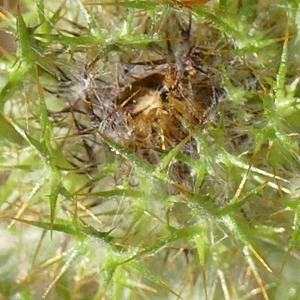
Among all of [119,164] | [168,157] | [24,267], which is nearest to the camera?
[168,157]

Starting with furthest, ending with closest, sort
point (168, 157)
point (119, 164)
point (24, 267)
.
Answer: point (24, 267)
point (119, 164)
point (168, 157)

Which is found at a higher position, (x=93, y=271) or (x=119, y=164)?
(x=119, y=164)

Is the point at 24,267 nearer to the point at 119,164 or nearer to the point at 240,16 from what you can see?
the point at 119,164

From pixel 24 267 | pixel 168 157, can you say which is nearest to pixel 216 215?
pixel 168 157

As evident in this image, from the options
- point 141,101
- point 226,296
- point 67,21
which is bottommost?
point 226,296

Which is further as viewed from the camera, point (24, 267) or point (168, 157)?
point (24, 267)
